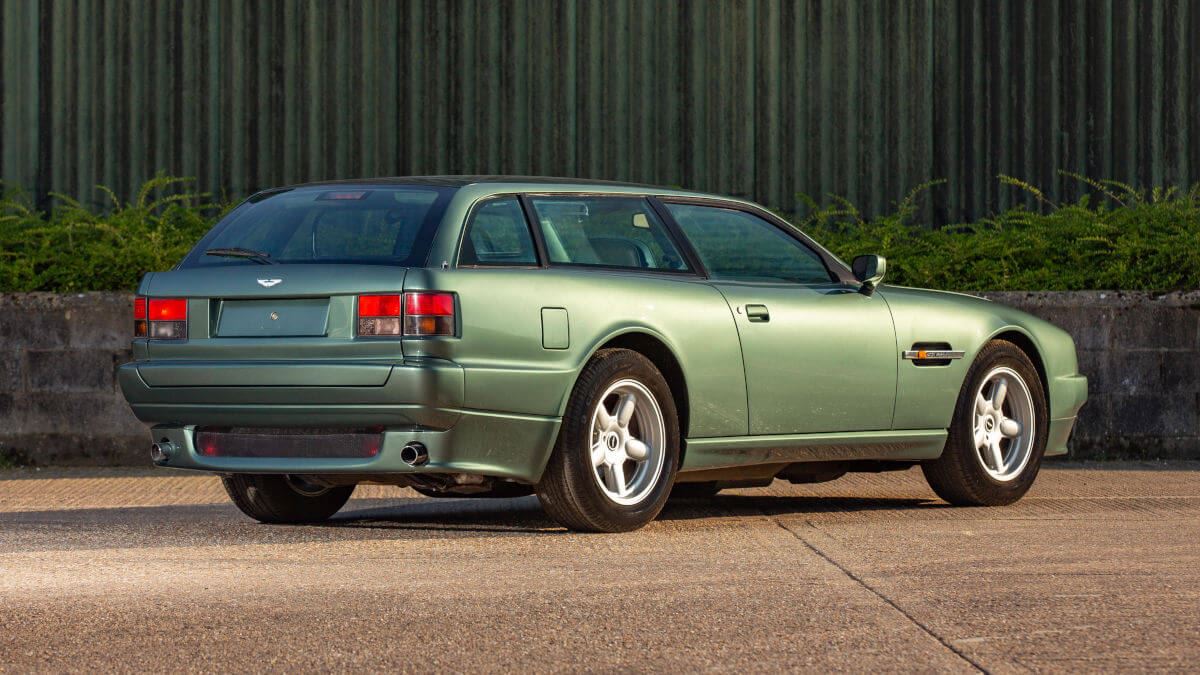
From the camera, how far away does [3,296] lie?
41.7 ft

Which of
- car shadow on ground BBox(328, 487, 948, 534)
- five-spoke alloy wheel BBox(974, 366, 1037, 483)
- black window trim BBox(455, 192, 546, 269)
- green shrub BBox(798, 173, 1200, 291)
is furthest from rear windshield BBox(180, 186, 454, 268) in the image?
green shrub BBox(798, 173, 1200, 291)

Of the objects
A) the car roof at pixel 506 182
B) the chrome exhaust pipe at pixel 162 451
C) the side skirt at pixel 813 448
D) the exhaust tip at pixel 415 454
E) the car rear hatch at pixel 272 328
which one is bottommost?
the side skirt at pixel 813 448

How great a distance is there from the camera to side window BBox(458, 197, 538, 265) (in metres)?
7.88

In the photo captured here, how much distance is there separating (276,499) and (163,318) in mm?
1143

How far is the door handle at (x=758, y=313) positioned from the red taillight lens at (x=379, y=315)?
1790 mm

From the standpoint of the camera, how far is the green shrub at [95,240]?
13.2 m

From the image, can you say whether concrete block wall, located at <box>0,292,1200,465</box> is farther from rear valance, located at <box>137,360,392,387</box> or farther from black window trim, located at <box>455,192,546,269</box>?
black window trim, located at <box>455,192,546,269</box>

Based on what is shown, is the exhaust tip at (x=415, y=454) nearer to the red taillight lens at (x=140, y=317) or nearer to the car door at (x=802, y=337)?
the red taillight lens at (x=140, y=317)

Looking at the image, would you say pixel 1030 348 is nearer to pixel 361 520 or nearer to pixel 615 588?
pixel 361 520

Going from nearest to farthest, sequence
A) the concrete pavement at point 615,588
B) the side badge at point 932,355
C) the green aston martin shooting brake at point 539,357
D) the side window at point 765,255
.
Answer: the concrete pavement at point 615,588 < the green aston martin shooting brake at point 539,357 < the side window at point 765,255 < the side badge at point 932,355

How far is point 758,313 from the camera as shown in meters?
8.70

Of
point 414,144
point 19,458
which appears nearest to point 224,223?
point 19,458

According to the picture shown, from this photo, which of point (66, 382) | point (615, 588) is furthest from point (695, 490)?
point (66, 382)

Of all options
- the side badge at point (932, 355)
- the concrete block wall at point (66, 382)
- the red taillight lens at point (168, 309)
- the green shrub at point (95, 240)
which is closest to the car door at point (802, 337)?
the side badge at point (932, 355)
